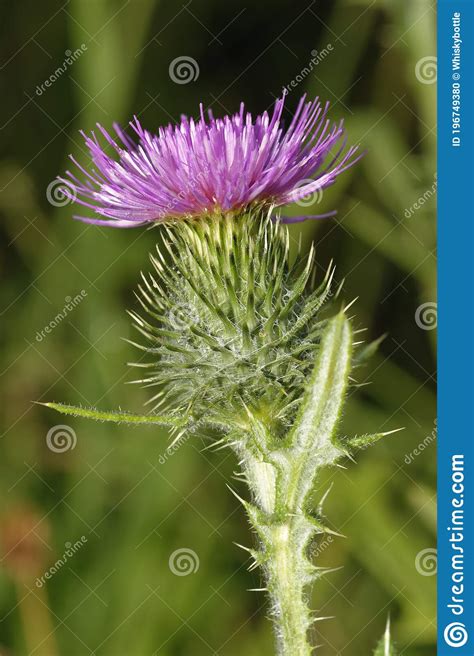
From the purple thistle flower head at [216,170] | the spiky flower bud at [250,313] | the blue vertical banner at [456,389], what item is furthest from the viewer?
the blue vertical banner at [456,389]

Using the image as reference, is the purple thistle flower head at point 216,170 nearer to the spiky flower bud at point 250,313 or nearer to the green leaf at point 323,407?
the spiky flower bud at point 250,313

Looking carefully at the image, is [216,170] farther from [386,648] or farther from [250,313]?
[386,648]

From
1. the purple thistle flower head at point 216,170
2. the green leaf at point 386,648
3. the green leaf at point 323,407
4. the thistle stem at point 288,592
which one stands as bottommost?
the thistle stem at point 288,592

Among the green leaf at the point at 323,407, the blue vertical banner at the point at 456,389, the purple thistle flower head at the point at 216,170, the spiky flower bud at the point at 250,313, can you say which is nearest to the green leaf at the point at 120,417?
the spiky flower bud at the point at 250,313

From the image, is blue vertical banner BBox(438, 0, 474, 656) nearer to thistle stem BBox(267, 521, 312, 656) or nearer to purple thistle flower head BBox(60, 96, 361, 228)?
purple thistle flower head BBox(60, 96, 361, 228)

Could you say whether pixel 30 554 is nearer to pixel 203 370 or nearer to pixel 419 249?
pixel 203 370

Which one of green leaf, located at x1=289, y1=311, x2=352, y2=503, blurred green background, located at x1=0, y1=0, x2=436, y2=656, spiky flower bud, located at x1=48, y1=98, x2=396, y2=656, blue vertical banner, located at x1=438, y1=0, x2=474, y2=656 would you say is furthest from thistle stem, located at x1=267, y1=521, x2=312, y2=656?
blurred green background, located at x1=0, y1=0, x2=436, y2=656
